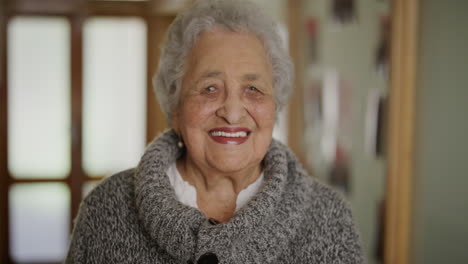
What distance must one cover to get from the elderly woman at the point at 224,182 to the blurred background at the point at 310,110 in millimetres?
247

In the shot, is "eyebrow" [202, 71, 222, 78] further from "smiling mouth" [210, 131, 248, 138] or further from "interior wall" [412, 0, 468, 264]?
"interior wall" [412, 0, 468, 264]

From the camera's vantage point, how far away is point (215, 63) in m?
1.17

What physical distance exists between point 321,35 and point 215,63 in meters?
2.06

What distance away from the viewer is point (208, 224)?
42.7 inches

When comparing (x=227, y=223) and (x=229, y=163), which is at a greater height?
(x=229, y=163)

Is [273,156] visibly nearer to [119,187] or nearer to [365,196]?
[119,187]

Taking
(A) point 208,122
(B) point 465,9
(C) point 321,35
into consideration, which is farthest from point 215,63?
(C) point 321,35

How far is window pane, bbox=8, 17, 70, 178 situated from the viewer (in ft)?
14.4

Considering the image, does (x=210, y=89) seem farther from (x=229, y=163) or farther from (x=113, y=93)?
(x=113, y=93)

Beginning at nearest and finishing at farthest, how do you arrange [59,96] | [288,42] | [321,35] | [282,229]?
[282,229] → [321,35] → [288,42] → [59,96]

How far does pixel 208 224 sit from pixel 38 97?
3.98 m

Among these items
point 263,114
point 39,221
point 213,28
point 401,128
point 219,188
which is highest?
point 213,28

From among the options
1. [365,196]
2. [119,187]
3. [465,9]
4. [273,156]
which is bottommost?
[365,196]

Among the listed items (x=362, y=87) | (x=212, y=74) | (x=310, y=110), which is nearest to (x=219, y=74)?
(x=212, y=74)
